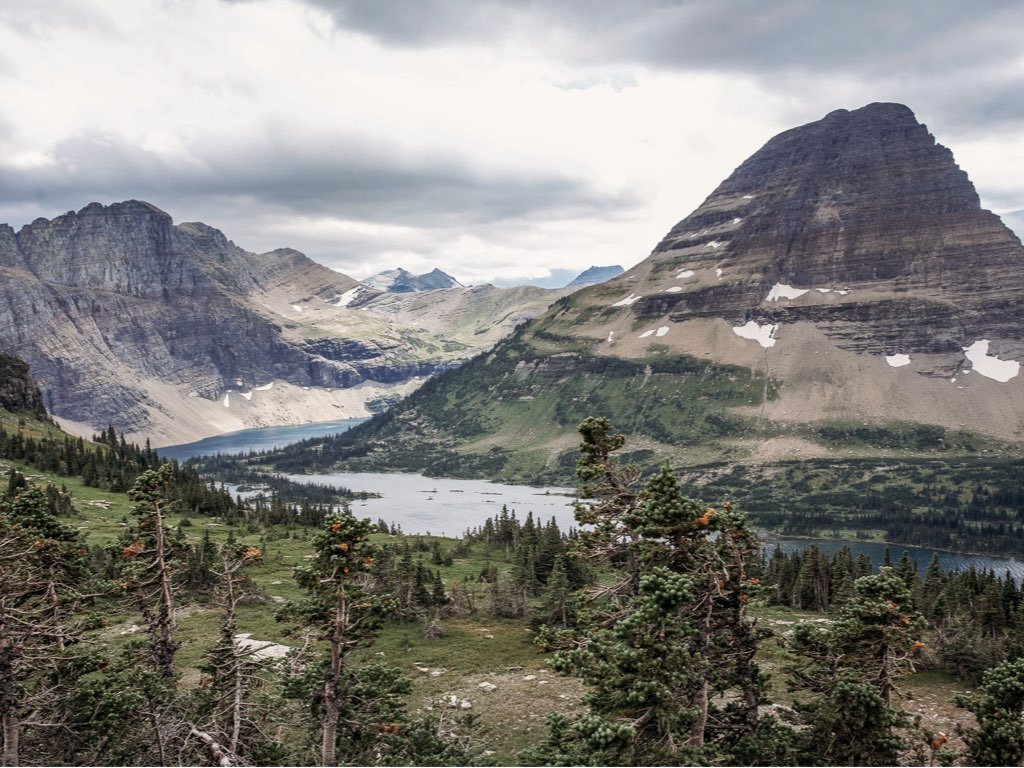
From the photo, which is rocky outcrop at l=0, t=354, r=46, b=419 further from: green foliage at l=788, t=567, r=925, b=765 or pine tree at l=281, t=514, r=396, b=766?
green foliage at l=788, t=567, r=925, b=765

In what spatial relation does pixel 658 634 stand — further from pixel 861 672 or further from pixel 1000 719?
pixel 1000 719

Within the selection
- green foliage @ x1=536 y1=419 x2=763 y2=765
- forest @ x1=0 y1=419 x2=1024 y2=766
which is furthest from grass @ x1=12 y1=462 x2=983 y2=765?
green foliage @ x1=536 y1=419 x2=763 y2=765

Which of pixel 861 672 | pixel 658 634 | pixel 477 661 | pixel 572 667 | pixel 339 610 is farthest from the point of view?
pixel 477 661

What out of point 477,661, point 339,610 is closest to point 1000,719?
point 339,610

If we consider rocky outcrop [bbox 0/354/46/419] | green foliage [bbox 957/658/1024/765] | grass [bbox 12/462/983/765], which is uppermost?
rocky outcrop [bbox 0/354/46/419]

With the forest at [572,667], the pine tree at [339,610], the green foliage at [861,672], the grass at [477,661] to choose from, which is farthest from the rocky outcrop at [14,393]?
the green foliage at [861,672]

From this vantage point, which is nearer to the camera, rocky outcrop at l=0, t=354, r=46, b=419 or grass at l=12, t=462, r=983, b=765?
grass at l=12, t=462, r=983, b=765

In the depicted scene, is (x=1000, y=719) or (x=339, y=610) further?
(x=339, y=610)

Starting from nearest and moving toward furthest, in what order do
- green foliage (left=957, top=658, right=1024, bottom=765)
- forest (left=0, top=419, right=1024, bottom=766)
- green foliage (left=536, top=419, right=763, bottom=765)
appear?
green foliage (left=957, top=658, right=1024, bottom=765), green foliage (left=536, top=419, right=763, bottom=765), forest (left=0, top=419, right=1024, bottom=766)

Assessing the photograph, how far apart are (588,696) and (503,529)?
320ft

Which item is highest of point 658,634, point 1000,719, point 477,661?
point 658,634

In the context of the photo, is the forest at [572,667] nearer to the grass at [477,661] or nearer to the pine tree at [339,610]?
the pine tree at [339,610]

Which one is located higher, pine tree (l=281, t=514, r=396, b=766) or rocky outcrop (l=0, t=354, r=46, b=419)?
rocky outcrop (l=0, t=354, r=46, b=419)

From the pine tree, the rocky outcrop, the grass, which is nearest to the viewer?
the pine tree
